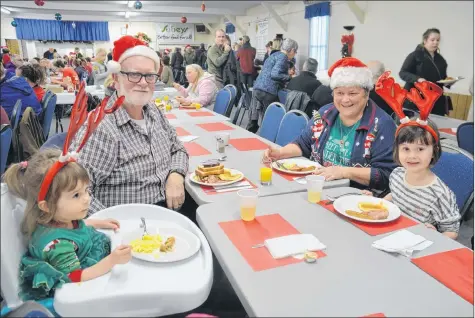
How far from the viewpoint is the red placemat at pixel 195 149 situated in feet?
7.82

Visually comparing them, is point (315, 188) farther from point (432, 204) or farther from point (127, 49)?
point (127, 49)

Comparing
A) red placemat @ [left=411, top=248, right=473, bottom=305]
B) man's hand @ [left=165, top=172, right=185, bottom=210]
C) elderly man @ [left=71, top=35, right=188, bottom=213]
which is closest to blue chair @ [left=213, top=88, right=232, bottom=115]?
elderly man @ [left=71, top=35, right=188, bottom=213]

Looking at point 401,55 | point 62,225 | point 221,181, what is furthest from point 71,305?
point 401,55

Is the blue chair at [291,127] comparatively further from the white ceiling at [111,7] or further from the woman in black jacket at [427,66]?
the white ceiling at [111,7]

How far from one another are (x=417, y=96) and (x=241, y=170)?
3.05 ft

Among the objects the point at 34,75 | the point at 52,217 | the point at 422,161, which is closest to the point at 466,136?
the point at 422,161

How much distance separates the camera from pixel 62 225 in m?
1.22

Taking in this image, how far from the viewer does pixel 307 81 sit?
15.5 ft

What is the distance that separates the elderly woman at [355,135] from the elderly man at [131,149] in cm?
62

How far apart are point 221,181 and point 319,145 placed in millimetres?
753

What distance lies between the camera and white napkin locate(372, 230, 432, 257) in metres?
1.20

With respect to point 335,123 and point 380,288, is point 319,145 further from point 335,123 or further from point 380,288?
point 380,288

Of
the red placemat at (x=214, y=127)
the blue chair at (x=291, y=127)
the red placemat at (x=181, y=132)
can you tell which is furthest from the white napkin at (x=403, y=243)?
the red placemat at (x=214, y=127)

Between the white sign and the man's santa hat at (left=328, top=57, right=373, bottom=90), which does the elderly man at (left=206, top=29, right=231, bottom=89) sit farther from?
the white sign
